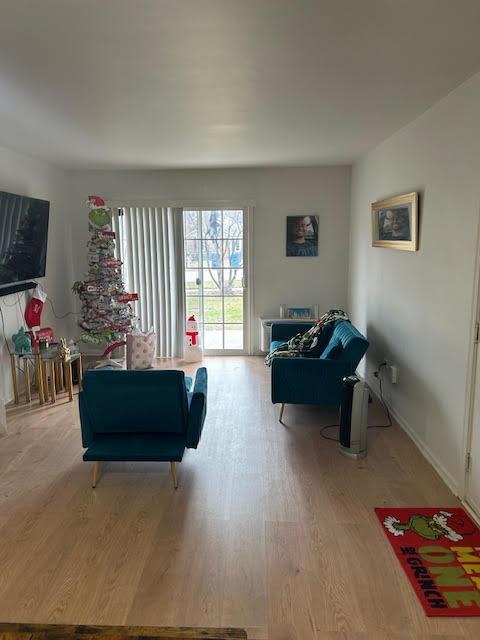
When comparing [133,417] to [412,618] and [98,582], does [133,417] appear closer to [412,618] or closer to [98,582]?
[98,582]

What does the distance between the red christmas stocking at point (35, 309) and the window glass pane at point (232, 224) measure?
8.09 ft

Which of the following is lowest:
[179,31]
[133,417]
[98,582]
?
[98,582]

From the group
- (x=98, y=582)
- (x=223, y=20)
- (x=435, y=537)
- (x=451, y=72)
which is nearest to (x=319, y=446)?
(x=435, y=537)

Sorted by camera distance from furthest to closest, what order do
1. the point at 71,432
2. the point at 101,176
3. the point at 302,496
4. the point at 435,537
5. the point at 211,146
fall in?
the point at 101,176
the point at 211,146
the point at 71,432
the point at 302,496
the point at 435,537

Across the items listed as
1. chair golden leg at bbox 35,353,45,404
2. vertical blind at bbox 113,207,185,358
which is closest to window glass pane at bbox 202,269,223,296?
vertical blind at bbox 113,207,185,358

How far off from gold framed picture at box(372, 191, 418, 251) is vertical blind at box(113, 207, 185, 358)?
2.73 meters

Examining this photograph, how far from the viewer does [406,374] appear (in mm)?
3932

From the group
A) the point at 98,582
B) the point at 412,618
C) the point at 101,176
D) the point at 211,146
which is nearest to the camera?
the point at 412,618

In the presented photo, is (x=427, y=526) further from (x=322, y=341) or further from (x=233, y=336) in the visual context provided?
(x=233, y=336)

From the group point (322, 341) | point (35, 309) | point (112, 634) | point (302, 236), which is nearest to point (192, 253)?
point (302, 236)

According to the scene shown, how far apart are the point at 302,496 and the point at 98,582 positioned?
1325mm

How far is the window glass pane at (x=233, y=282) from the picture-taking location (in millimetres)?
6406

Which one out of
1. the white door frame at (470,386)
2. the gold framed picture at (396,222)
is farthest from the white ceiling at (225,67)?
the white door frame at (470,386)

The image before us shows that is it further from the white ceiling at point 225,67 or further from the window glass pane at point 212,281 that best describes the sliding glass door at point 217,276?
the white ceiling at point 225,67
